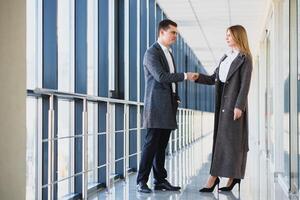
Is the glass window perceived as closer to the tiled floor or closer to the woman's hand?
the tiled floor

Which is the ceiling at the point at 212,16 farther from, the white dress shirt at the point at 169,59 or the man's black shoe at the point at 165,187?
the man's black shoe at the point at 165,187

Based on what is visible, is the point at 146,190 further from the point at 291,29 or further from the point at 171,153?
the point at 171,153

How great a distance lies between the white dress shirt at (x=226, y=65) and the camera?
3.25 meters

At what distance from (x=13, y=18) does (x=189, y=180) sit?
2584mm

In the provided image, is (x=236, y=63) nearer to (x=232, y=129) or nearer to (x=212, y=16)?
(x=232, y=129)

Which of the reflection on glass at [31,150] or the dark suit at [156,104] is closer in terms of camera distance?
the reflection on glass at [31,150]

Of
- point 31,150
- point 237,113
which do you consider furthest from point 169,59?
point 31,150

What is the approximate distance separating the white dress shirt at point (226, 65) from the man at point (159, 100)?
0.56 feet

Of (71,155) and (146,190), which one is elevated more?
(71,155)

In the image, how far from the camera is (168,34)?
3.35 meters

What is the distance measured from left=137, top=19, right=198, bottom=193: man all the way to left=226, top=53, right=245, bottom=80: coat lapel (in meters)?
0.22

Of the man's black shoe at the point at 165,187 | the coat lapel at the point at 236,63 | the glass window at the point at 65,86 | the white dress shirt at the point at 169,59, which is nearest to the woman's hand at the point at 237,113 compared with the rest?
the coat lapel at the point at 236,63

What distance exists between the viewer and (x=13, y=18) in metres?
1.59

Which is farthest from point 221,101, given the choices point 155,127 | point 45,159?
point 45,159
